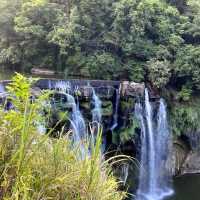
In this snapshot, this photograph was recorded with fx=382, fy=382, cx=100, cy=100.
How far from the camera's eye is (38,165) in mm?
2502

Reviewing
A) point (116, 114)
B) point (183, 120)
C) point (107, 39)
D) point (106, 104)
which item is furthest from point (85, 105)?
point (183, 120)

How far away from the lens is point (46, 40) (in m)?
15.0

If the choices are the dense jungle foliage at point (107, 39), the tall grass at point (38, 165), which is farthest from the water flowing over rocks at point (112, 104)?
the tall grass at point (38, 165)

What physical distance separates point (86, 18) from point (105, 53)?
4.86 feet

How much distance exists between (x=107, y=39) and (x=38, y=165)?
39.2 feet

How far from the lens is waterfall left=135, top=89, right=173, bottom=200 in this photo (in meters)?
13.1

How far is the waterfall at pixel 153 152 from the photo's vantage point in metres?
13.1

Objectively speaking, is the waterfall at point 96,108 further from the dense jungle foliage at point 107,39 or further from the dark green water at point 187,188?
the dark green water at point 187,188

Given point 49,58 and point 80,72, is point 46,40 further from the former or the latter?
point 80,72

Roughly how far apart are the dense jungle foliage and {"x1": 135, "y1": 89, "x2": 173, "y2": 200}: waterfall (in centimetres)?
121

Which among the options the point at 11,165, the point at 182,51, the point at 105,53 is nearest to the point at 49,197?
the point at 11,165

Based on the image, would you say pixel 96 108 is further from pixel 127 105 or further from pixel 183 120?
pixel 183 120

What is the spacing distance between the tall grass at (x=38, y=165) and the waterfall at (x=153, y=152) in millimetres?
10523

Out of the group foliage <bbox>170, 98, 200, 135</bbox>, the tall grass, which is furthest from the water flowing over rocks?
the tall grass
